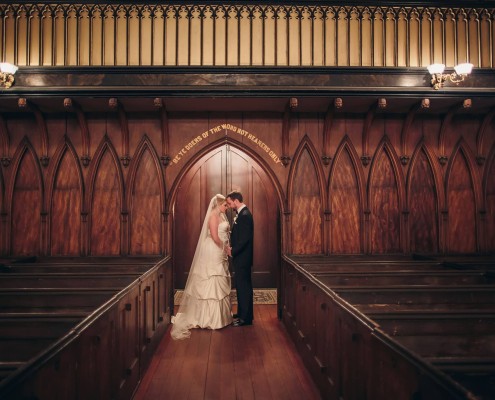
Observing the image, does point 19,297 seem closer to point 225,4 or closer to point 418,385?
point 418,385

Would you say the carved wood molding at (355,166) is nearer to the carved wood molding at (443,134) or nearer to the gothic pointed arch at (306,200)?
the gothic pointed arch at (306,200)

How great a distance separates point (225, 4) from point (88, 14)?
85.4 inches

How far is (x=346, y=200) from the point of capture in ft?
24.5

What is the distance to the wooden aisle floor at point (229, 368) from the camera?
14.2ft

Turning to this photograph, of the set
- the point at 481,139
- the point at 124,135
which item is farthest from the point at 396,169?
the point at 124,135

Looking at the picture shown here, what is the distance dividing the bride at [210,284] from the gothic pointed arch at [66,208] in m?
2.11

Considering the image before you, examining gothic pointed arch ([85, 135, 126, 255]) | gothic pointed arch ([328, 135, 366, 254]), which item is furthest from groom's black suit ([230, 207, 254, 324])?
gothic pointed arch ([85, 135, 126, 255])

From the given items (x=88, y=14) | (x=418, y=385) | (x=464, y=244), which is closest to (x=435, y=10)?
(x=464, y=244)

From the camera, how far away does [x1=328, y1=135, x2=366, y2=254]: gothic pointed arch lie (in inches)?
292

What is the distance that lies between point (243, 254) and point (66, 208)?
3.15 metres

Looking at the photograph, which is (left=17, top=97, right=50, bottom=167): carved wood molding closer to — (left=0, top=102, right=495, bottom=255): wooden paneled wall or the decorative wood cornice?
(left=0, top=102, right=495, bottom=255): wooden paneled wall

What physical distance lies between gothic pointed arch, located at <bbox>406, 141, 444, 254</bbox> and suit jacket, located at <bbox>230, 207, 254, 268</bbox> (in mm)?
2885

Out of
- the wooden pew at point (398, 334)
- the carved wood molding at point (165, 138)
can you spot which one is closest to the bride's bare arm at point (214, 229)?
the carved wood molding at point (165, 138)

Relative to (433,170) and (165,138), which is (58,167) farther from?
(433,170)
